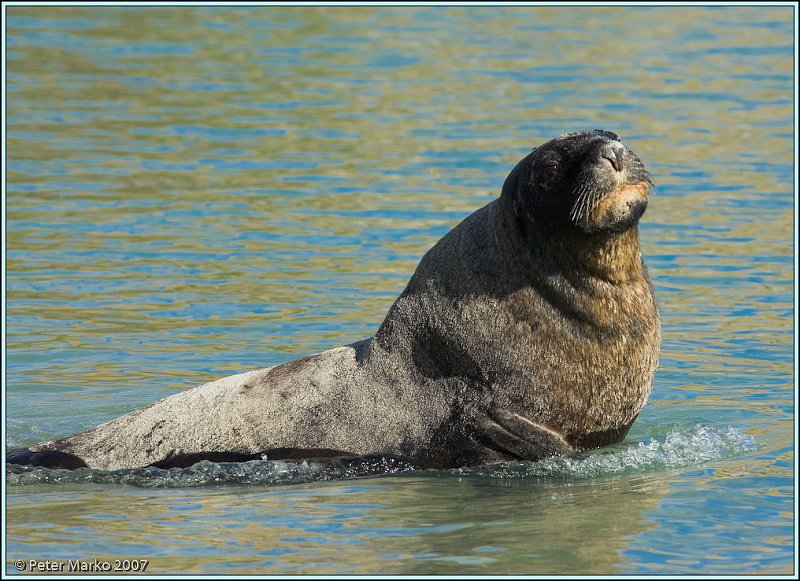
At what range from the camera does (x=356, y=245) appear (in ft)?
53.8

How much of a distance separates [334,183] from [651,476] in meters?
10.5

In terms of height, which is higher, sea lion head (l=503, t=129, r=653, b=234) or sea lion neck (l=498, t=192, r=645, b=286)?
sea lion head (l=503, t=129, r=653, b=234)

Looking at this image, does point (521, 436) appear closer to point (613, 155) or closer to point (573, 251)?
point (573, 251)

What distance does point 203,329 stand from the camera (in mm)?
13664

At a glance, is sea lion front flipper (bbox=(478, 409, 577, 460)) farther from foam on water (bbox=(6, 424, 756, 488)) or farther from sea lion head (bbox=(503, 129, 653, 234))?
sea lion head (bbox=(503, 129, 653, 234))

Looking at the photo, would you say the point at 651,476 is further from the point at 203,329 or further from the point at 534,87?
the point at 534,87

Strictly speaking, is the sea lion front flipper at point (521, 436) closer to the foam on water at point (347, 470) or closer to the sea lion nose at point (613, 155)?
the foam on water at point (347, 470)

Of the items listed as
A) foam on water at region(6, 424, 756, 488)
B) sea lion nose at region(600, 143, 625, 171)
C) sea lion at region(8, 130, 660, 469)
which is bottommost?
foam on water at region(6, 424, 756, 488)

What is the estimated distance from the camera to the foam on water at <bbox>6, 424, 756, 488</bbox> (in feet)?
29.6

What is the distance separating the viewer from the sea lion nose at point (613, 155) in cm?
855

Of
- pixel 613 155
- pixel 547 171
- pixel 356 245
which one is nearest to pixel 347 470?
pixel 547 171

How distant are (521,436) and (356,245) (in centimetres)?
771

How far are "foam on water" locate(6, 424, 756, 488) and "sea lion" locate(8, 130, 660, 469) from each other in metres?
0.07

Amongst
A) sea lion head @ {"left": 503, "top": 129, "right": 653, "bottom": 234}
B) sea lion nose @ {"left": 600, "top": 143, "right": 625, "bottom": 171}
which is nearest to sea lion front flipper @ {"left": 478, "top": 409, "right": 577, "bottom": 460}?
sea lion head @ {"left": 503, "top": 129, "right": 653, "bottom": 234}
